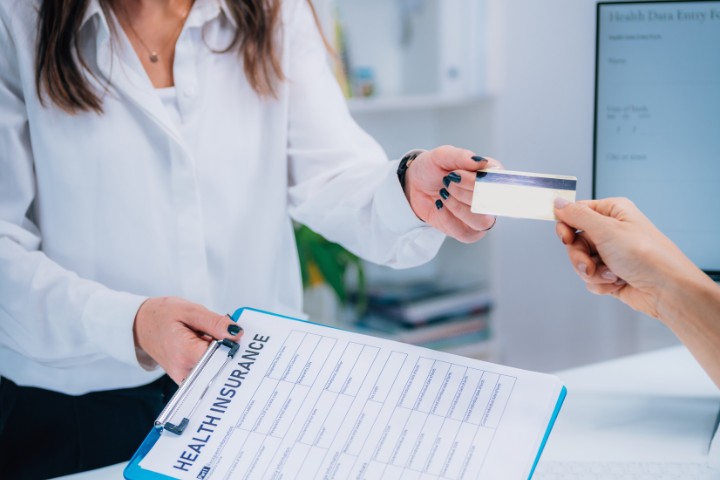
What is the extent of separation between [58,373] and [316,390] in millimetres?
483

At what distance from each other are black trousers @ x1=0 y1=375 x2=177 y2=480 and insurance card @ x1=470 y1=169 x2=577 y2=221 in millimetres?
649

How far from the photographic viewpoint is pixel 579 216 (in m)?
0.80

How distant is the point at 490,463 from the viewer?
2.25ft

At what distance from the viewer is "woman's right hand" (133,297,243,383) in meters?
0.82

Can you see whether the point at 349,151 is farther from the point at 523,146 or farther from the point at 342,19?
the point at 342,19

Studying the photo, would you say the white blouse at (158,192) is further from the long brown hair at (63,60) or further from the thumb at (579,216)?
the thumb at (579,216)

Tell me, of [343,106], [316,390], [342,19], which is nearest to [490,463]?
[316,390]

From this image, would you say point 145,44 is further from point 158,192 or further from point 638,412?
point 638,412

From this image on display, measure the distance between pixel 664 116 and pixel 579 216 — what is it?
0.37 meters

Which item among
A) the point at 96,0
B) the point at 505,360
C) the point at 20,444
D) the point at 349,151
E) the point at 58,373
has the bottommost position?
the point at 505,360

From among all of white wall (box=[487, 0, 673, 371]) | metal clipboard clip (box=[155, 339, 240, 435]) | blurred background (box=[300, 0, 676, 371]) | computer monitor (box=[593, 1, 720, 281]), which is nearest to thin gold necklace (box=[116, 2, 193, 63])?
metal clipboard clip (box=[155, 339, 240, 435])

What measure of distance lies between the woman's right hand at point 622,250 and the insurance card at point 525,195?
1 centimetres

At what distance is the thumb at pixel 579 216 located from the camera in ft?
2.61

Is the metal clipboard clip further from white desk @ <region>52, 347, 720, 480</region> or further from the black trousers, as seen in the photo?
the black trousers
